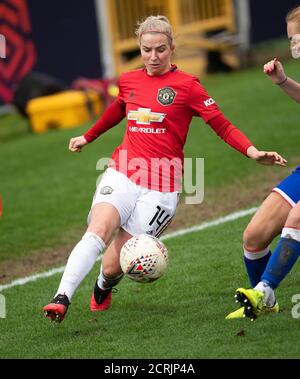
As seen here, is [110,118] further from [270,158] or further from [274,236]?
[274,236]

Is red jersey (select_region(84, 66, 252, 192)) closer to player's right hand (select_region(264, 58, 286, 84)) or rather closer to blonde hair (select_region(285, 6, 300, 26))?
player's right hand (select_region(264, 58, 286, 84))

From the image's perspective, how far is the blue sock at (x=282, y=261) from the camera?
20.1ft

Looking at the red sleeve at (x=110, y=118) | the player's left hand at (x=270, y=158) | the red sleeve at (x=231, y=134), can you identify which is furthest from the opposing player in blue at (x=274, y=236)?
the red sleeve at (x=110, y=118)

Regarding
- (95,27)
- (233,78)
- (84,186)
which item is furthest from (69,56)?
(84,186)

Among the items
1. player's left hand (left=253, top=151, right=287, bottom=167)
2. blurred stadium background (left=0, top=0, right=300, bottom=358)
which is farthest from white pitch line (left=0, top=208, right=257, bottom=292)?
player's left hand (left=253, top=151, right=287, bottom=167)

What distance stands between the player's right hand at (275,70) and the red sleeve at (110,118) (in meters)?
1.23

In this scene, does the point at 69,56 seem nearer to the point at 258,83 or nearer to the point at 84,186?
the point at 258,83

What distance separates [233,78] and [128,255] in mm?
12287

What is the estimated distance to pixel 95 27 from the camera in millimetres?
18797

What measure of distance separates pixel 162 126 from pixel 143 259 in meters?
1.01

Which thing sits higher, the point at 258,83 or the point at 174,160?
the point at 174,160

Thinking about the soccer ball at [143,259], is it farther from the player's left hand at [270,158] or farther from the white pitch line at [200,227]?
the white pitch line at [200,227]

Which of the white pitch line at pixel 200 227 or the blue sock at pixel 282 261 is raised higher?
the blue sock at pixel 282 261

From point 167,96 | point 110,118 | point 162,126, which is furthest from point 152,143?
point 110,118
